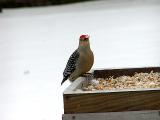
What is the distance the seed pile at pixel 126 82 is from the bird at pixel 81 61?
1.25 feet

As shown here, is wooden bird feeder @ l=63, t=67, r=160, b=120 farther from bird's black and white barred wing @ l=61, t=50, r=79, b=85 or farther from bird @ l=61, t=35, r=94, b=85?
bird's black and white barred wing @ l=61, t=50, r=79, b=85

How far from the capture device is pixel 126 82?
460 cm

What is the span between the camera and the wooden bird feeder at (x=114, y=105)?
3.67m

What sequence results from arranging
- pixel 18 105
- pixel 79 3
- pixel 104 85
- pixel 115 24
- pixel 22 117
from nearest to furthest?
pixel 104 85
pixel 22 117
pixel 18 105
pixel 115 24
pixel 79 3

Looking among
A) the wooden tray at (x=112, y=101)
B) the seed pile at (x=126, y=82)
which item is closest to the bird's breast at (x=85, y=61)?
the seed pile at (x=126, y=82)

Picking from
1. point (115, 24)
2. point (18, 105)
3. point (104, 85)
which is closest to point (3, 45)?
point (115, 24)

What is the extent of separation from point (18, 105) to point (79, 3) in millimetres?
35725

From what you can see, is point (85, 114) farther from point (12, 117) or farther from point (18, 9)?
Answer: point (18, 9)

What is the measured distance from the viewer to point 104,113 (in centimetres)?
369

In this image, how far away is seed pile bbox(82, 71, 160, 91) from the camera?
14.2 ft

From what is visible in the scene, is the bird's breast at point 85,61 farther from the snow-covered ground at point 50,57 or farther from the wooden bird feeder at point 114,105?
the snow-covered ground at point 50,57

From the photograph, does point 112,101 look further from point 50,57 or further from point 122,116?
point 50,57

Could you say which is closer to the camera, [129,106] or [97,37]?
[129,106]

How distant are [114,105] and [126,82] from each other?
0.92m
